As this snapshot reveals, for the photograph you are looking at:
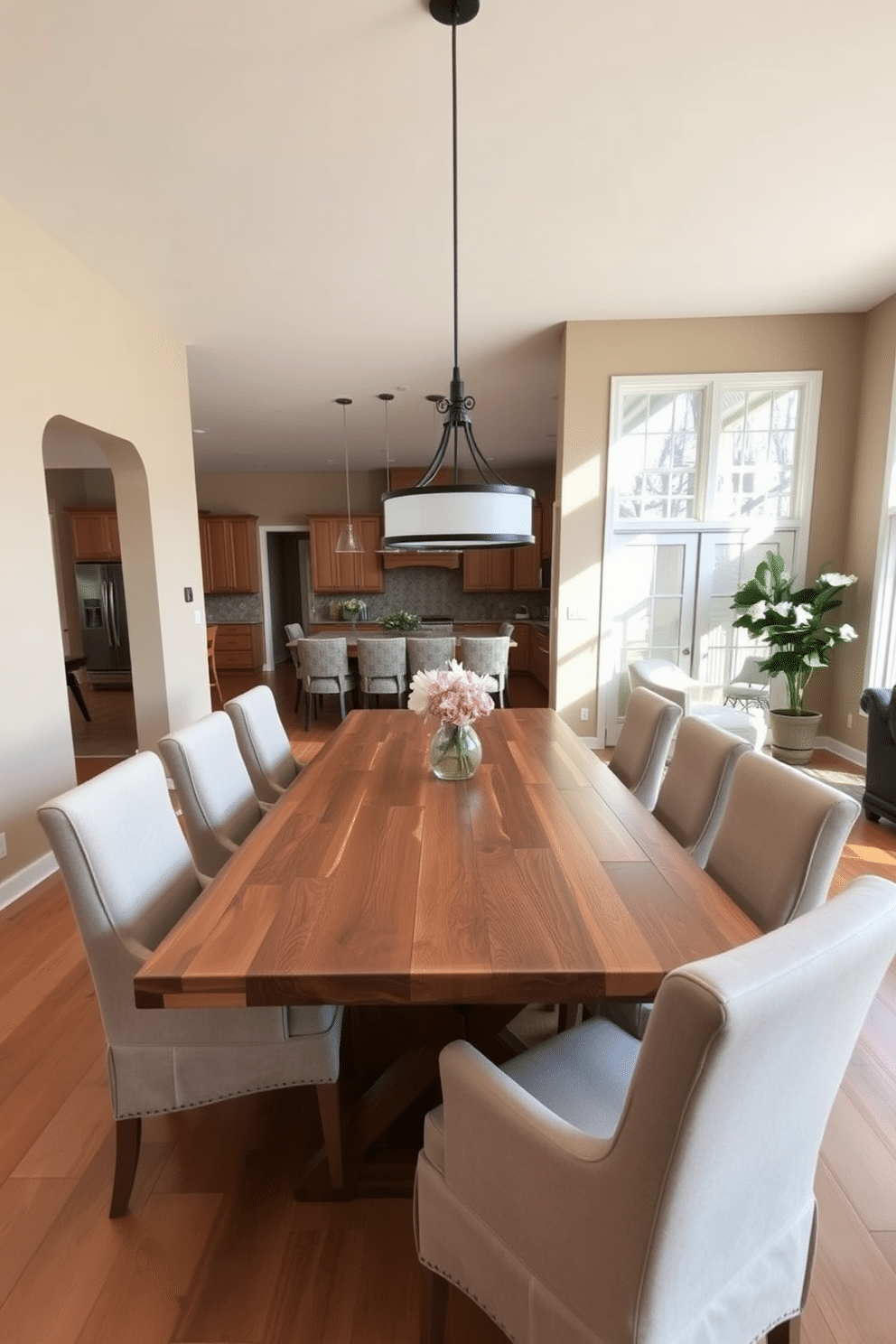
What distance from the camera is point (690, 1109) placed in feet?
2.17

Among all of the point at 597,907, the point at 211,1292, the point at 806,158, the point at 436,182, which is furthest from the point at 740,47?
the point at 211,1292

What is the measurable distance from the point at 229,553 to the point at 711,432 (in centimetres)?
668

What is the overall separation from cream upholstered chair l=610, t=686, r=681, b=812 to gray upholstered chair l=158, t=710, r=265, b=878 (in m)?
1.33

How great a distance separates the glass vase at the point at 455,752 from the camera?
77.0 inches

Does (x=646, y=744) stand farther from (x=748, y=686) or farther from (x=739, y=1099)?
(x=748, y=686)

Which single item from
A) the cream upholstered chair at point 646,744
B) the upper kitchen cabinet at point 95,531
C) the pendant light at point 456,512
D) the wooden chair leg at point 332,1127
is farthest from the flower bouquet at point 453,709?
the upper kitchen cabinet at point 95,531

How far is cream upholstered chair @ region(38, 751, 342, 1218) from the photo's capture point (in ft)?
4.11

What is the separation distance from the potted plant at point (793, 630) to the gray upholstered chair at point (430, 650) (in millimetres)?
2460

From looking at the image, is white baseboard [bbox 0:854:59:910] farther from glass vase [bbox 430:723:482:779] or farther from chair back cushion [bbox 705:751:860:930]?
chair back cushion [bbox 705:751:860:930]

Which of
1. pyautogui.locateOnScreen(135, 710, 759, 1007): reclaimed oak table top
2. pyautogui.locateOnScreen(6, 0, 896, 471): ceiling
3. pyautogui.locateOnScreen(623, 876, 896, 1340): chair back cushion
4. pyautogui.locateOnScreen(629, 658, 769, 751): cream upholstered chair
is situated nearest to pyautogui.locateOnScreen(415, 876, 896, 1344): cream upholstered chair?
pyautogui.locateOnScreen(623, 876, 896, 1340): chair back cushion

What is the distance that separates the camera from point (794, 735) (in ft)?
14.3

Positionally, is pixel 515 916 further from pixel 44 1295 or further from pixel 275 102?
pixel 275 102

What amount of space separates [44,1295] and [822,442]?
5.47 m

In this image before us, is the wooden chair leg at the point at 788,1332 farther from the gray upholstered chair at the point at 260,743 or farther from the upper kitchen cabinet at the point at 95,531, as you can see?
the upper kitchen cabinet at the point at 95,531
